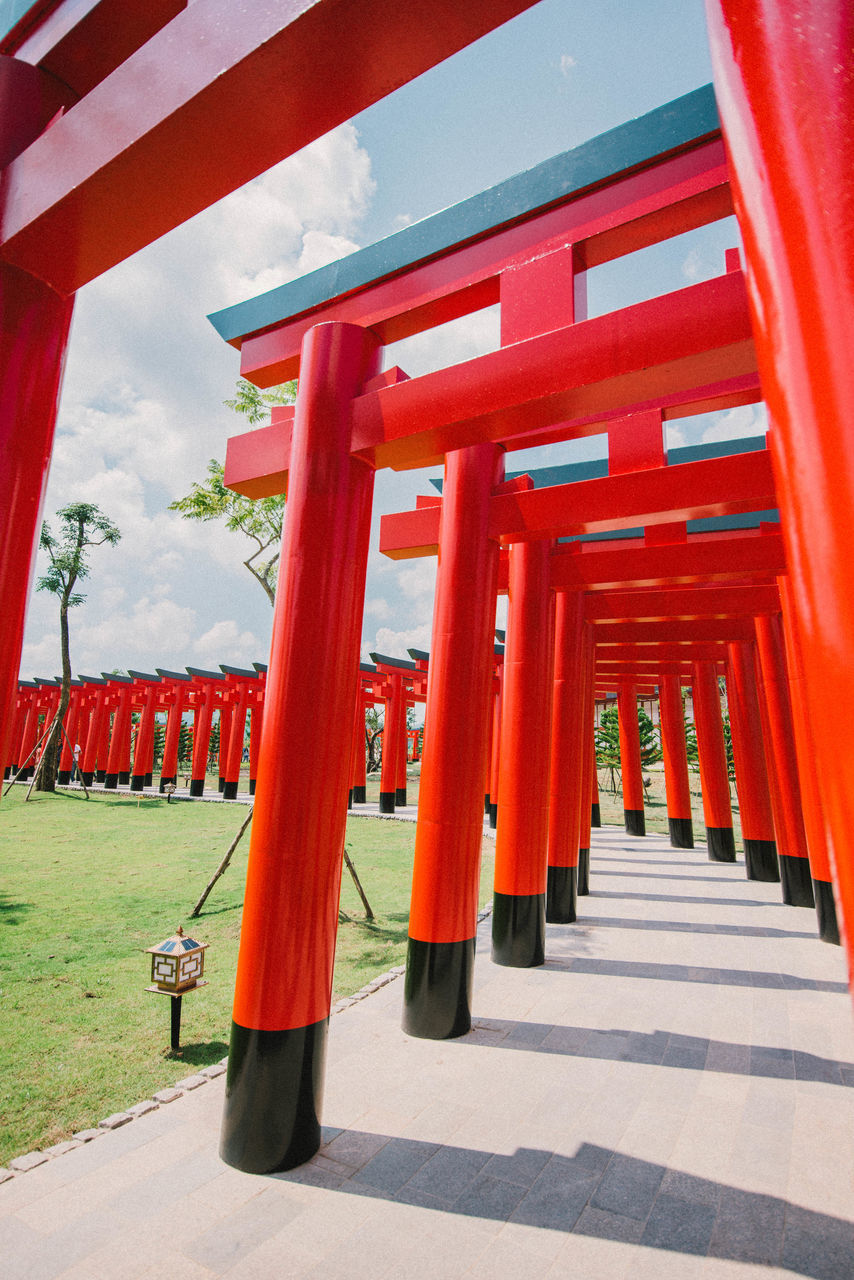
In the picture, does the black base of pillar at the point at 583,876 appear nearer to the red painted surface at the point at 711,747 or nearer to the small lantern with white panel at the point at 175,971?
the red painted surface at the point at 711,747

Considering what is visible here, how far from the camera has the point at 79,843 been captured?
13148mm

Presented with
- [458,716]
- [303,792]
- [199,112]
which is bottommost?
[303,792]

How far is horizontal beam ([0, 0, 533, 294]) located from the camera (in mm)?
1799

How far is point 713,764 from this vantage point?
13172 millimetres

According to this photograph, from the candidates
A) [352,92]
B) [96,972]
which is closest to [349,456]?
[352,92]

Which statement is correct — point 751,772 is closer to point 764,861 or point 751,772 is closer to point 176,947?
point 764,861

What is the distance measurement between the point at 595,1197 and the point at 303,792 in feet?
7.98

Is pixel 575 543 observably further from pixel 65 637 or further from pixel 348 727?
pixel 65 637

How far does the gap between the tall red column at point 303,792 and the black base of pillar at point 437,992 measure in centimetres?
162

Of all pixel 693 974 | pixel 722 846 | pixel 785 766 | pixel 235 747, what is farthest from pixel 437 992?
pixel 235 747

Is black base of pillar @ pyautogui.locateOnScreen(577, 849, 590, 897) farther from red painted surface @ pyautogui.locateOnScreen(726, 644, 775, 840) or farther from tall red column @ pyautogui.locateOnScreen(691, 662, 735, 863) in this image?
tall red column @ pyautogui.locateOnScreen(691, 662, 735, 863)

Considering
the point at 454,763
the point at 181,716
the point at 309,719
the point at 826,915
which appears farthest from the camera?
the point at 181,716

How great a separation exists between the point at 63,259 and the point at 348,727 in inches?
97.8

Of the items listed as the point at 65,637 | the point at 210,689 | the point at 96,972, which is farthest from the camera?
the point at 65,637
